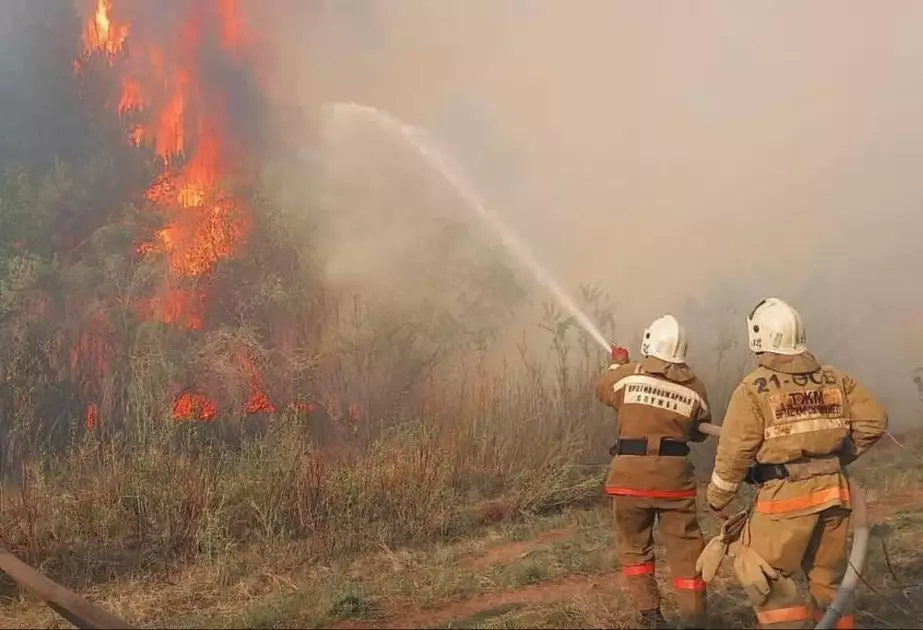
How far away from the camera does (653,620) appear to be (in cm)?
486

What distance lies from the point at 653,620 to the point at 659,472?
0.95 m

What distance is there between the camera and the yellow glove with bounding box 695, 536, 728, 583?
4.42 m

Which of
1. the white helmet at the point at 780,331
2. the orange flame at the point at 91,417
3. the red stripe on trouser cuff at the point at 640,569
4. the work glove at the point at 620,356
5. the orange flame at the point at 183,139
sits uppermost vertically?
the orange flame at the point at 183,139

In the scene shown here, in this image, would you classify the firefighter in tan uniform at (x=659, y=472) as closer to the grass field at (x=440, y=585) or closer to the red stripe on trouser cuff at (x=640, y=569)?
the red stripe on trouser cuff at (x=640, y=569)

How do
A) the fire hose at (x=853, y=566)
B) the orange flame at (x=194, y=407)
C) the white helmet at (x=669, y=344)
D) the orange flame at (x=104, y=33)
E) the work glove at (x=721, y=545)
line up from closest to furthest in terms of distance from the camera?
the fire hose at (x=853, y=566) < the work glove at (x=721, y=545) < the white helmet at (x=669, y=344) < the orange flame at (x=194, y=407) < the orange flame at (x=104, y=33)

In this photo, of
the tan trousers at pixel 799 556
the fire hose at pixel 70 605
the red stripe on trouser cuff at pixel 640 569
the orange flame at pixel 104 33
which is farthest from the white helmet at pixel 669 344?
the orange flame at pixel 104 33

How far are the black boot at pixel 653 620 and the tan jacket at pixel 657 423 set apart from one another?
0.75 m

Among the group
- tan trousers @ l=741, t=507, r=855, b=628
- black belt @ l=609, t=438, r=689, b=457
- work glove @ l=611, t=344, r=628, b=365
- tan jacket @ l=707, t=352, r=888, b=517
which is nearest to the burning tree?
work glove @ l=611, t=344, r=628, b=365

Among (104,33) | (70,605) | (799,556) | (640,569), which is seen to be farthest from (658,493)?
(104,33)

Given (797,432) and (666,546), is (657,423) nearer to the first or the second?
(666,546)

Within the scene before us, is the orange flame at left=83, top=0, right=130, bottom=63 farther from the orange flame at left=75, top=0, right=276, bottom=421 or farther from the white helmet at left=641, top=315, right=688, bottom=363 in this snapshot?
the white helmet at left=641, top=315, right=688, bottom=363

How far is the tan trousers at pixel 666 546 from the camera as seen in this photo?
4.82m

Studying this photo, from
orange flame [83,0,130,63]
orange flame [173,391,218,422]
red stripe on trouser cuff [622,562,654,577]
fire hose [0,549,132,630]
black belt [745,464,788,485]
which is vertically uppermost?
orange flame [83,0,130,63]

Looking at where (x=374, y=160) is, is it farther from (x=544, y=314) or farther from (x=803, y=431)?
(x=803, y=431)
